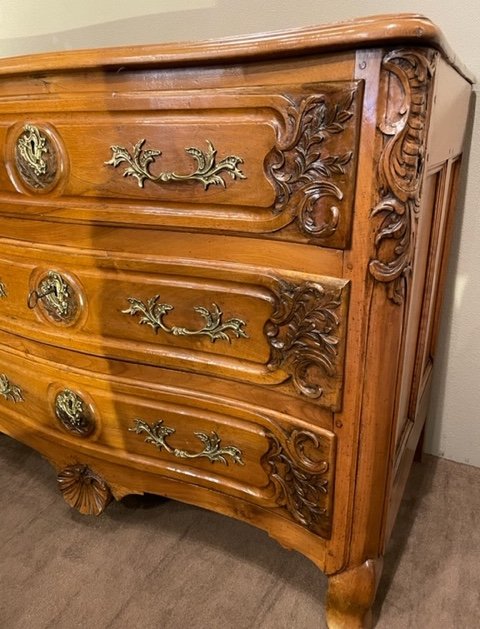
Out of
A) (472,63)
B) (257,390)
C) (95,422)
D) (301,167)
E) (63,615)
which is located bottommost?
(63,615)

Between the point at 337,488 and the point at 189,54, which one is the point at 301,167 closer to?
the point at 189,54

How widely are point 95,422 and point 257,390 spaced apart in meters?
0.34

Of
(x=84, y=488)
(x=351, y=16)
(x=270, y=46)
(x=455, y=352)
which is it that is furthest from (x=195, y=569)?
(x=351, y=16)

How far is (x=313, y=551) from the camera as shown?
0.83m

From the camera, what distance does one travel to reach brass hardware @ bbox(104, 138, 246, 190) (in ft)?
2.16

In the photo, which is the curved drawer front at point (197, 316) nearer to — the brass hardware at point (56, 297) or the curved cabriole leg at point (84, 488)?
the brass hardware at point (56, 297)

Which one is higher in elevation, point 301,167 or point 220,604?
point 301,167

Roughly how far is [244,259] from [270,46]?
0.26 m

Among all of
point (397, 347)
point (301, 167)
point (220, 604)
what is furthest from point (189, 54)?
point (220, 604)

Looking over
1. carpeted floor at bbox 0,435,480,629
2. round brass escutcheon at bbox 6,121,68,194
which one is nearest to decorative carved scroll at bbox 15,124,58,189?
round brass escutcheon at bbox 6,121,68,194

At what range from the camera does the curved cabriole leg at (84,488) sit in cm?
103

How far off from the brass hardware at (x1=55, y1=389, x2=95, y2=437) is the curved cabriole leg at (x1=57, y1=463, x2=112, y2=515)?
11 centimetres

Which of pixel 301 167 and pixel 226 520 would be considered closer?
pixel 301 167

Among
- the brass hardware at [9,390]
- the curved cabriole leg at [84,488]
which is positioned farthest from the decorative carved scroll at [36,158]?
the curved cabriole leg at [84,488]
